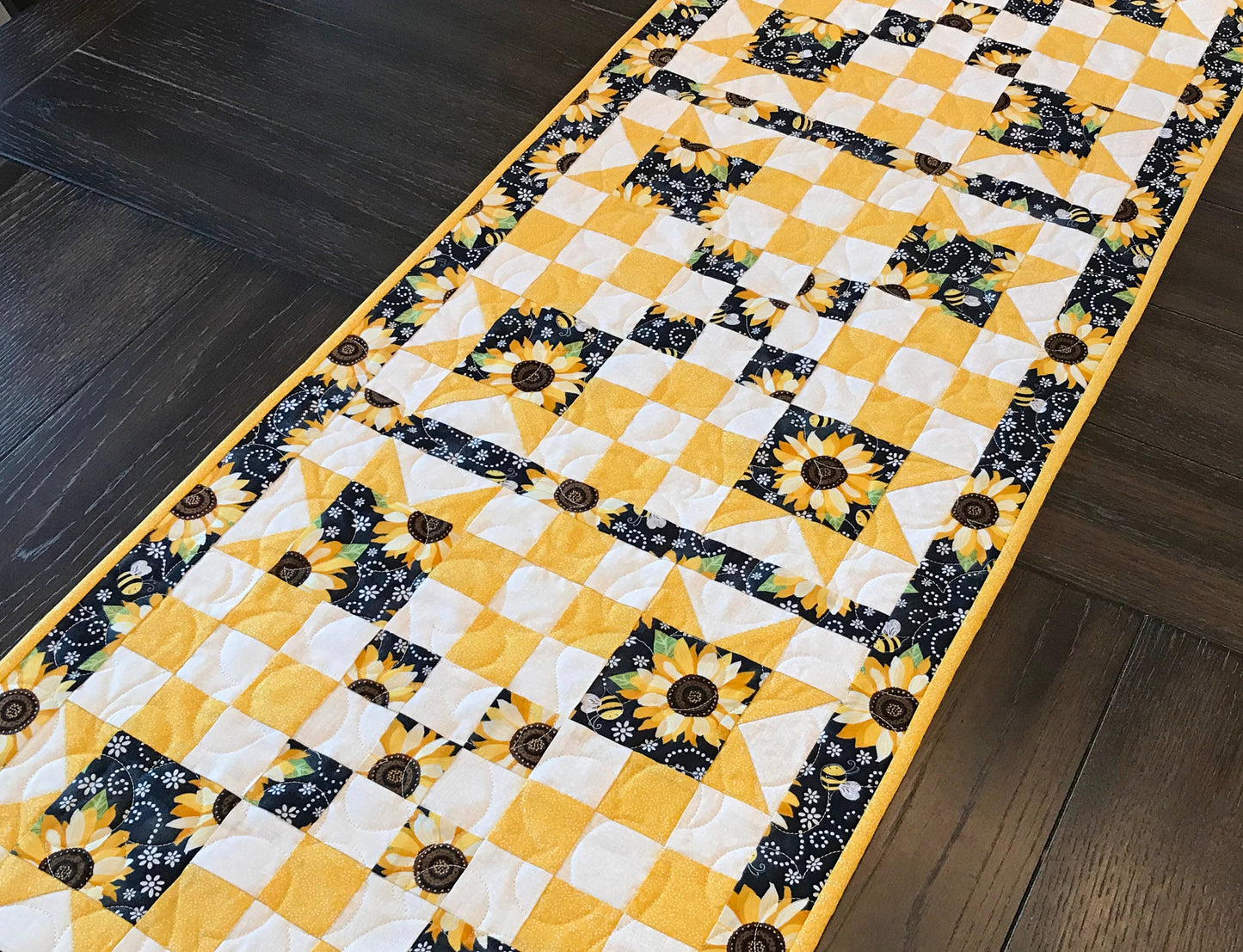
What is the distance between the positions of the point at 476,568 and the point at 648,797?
311 millimetres

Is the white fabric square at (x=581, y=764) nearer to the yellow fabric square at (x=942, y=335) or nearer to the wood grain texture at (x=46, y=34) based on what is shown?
the yellow fabric square at (x=942, y=335)

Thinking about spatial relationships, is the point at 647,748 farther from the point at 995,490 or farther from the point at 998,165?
the point at 998,165

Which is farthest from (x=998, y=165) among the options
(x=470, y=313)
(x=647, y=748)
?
(x=647, y=748)

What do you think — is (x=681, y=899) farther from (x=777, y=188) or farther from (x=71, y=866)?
(x=777, y=188)

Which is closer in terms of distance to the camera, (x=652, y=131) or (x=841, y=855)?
(x=841, y=855)

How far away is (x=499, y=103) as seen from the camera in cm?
174

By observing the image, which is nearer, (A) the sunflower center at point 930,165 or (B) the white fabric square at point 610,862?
(B) the white fabric square at point 610,862

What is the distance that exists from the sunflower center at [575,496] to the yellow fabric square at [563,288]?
0.27 meters

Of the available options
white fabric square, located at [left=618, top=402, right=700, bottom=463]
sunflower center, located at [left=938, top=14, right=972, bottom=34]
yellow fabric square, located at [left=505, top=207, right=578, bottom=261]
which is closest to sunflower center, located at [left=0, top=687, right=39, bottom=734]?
white fabric square, located at [left=618, top=402, right=700, bottom=463]

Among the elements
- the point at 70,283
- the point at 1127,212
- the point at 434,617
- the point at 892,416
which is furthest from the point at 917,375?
the point at 70,283

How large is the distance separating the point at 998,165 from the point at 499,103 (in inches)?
29.0

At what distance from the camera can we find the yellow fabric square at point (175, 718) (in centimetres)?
111

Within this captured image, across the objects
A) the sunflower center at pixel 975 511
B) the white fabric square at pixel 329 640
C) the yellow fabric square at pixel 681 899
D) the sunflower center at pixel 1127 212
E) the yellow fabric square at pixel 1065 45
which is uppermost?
the yellow fabric square at pixel 1065 45

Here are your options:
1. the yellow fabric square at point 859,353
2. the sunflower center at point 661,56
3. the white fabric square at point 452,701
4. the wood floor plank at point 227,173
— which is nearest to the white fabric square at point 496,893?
the white fabric square at point 452,701
